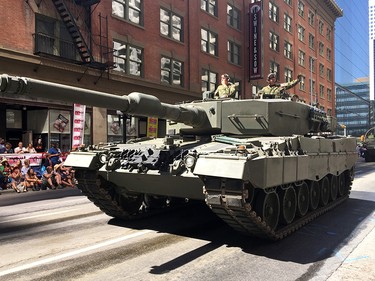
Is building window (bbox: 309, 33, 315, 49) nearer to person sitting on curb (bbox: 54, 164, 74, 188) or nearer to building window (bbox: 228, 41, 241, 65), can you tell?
building window (bbox: 228, 41, 241, 65)

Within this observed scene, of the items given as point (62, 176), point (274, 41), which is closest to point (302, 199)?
point (62, 176)

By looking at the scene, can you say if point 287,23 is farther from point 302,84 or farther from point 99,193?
point 99,193

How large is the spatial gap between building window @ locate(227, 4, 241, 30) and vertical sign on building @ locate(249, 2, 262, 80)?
0.94m

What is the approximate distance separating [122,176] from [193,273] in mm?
2523

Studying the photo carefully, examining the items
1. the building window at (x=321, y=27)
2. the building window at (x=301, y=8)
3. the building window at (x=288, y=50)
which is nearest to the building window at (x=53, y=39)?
the building window at (x=288, y=50)

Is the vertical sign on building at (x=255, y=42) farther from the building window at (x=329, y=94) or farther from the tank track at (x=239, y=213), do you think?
the tank track at (x=239, y=213)

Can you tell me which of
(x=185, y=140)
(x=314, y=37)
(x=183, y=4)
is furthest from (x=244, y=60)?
(x=185, y=140)

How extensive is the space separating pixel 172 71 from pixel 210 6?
649cm

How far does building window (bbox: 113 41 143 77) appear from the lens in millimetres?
21016

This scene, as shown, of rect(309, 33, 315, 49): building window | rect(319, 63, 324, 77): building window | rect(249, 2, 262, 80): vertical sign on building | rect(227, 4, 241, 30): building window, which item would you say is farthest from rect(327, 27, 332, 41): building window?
rect(227, 4, 241, 30): building window

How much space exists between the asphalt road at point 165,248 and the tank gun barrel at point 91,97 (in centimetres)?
200

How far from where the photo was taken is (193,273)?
534 cm

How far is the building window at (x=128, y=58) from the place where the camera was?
21016 mm

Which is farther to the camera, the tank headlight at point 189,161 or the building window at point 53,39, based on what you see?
the building window at point 53,39
